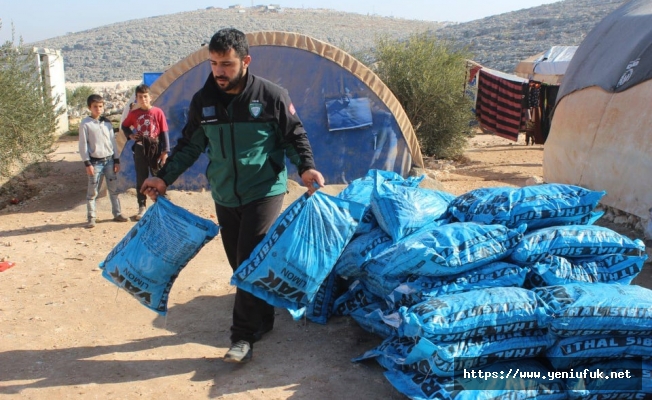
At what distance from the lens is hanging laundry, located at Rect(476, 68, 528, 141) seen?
14.4 metres

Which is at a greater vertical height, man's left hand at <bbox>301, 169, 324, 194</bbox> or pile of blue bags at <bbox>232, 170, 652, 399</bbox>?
man's left hand at <bbox>301, 169, 324, 194</bbox>

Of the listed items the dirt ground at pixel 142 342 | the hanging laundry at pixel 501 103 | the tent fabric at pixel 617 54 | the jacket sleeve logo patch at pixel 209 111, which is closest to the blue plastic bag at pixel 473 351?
the dirt ground at pixel 142 342

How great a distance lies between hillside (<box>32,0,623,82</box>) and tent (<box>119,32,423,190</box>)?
23.6 metres

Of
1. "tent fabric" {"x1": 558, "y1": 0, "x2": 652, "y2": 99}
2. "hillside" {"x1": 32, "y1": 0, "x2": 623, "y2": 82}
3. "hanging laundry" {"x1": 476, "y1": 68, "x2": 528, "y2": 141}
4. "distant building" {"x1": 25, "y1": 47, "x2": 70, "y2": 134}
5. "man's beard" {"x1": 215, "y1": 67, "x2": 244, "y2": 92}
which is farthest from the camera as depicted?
"hillside" {"x1": 32, "y1": 0, "x2": 623, "y2": 82}

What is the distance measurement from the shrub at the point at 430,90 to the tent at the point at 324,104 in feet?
11.9

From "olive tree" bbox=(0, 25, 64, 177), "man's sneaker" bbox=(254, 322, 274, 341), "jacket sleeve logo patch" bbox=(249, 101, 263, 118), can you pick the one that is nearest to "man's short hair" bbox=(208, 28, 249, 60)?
"jacket sleeve logo patch" bbox=(249, 101, 263, 118)

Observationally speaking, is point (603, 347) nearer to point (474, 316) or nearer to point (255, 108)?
point (474, 316)

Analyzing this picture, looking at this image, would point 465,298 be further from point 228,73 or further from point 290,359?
point 228,73

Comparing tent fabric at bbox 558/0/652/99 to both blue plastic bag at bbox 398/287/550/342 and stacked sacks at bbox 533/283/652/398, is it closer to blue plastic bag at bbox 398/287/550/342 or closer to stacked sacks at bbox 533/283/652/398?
stacked sacks at bbox 533/283/652/398

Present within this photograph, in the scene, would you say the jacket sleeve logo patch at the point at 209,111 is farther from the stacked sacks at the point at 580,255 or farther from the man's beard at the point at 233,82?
the stacked sacks at the point at 580,255

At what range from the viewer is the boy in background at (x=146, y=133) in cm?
765

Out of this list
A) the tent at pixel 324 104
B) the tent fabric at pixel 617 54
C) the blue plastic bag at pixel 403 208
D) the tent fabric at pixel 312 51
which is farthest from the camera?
the tent at pixel 324 104

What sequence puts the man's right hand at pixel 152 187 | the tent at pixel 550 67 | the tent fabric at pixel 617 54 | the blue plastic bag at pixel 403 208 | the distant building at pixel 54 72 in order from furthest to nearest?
1. the tent at pixel 550 67
2. the distant building at pixel 54 72
3. the tent fabric at pixel 617 54
4. the blue plastic bag at pixel 403 208
5. the man's right hand at pixel 152 187

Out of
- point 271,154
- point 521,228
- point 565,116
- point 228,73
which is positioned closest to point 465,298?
point 521,228
